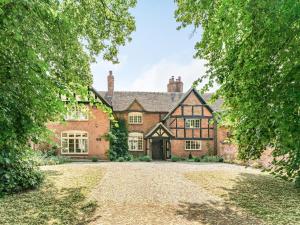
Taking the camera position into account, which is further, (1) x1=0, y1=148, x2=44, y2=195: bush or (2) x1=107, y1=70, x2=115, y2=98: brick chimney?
(2) x1=107, y1=70, x2=115, y2=98: brick chimney

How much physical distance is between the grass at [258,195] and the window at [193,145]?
51.5 ft

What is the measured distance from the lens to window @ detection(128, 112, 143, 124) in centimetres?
3372

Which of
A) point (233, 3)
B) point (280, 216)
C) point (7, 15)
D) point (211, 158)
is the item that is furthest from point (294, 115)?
point (211, 158)

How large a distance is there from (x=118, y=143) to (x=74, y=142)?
186 inches

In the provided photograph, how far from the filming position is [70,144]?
2939 centimetres

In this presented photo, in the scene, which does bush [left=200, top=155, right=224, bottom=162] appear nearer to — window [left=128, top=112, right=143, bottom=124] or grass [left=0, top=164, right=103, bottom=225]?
window [left=128, top=112, right=143, bottom=124]

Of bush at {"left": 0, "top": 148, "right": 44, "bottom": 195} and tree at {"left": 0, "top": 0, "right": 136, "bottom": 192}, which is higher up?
tree at {"left": 0, "top": 0, "right": 136, "bottom": 192}

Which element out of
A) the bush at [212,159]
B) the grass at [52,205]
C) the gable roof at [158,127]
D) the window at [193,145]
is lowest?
the bush at [212,159]

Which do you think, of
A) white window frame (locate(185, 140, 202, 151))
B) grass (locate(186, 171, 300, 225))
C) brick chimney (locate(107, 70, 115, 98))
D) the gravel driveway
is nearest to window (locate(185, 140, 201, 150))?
white window frame (locate(185, 140, 202, 151))

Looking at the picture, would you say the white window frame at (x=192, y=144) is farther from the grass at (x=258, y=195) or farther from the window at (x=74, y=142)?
the grass at (x=258, y=195)

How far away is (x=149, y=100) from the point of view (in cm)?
3612

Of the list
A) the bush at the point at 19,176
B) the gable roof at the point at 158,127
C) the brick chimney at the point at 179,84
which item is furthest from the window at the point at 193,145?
the bush at the point at 19,176

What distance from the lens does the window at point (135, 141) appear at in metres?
33.3

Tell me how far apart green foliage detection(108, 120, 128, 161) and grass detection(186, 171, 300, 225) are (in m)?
14.6
